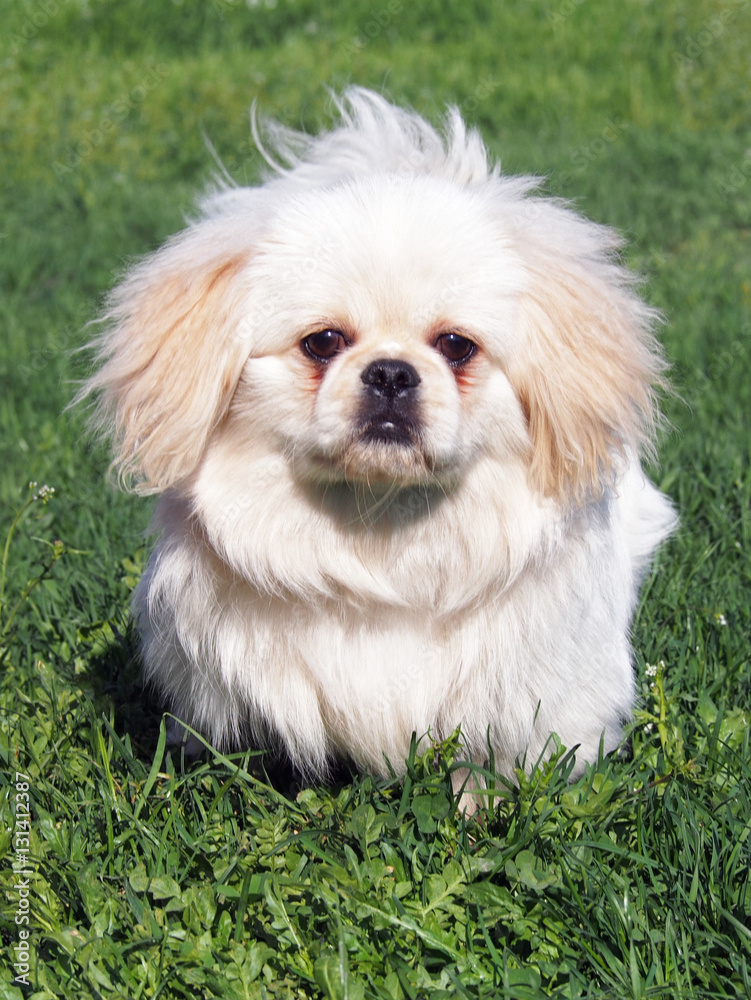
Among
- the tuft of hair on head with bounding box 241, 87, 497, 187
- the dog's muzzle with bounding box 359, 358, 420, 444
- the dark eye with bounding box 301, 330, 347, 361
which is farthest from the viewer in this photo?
the tuft of hair on head with bounding box 241, 87, 497, 187

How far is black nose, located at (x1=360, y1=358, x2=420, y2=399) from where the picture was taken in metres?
1.97

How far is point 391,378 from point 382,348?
86mm

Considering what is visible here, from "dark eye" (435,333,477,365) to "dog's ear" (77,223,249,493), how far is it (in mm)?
394

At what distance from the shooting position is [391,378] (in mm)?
1975

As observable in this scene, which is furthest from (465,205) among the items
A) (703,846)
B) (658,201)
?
(658,201)

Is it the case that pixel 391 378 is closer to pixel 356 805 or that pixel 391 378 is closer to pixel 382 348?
pixel 382 348

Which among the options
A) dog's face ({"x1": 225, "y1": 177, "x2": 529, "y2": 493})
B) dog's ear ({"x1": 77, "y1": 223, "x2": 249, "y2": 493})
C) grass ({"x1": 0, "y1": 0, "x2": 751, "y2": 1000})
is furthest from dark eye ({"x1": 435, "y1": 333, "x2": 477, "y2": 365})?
grass ({"x1": 0, "y1": 0, "x2": 751, "y2": 1000})

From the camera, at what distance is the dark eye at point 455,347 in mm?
2082

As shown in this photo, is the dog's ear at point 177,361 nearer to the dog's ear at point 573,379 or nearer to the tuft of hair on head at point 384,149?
the tuft of hair on head at point 384,149

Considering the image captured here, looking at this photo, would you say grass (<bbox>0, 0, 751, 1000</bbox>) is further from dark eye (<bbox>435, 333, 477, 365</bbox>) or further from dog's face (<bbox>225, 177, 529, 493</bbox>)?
dark eye (<bbox>435, 333, 477, 365</bbox>)

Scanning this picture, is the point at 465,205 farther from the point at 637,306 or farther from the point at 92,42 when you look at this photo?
the point at 92,42

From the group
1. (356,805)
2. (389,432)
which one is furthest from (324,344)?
(356,805)

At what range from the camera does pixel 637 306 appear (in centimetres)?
236

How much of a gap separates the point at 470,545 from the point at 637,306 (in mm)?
690
